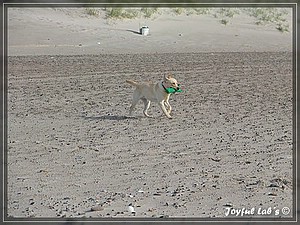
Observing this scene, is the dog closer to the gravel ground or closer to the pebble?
the gravel ground

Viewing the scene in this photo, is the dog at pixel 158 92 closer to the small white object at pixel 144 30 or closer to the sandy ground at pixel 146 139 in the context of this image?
the sandy ground at pixel 146 139

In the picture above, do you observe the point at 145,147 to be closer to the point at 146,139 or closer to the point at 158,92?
the point at 146,139

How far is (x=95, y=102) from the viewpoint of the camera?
13.7m

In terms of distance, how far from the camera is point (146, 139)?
34.1 feet

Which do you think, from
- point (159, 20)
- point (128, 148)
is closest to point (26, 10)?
point (159, 20)

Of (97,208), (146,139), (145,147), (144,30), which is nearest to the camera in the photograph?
(97,208)

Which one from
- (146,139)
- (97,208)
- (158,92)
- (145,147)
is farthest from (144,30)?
(97,208)

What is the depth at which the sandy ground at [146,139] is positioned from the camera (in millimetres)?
7480

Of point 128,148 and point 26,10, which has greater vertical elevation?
point 26,10

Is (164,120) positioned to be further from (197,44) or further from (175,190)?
(197,44)

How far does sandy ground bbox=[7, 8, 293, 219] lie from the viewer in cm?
748

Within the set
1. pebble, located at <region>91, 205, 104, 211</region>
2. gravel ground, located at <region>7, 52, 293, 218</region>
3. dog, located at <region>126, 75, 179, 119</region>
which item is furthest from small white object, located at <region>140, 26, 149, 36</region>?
pebble, located at <region>91, 205, 104, 211</region>

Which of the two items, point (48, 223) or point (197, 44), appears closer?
point (48, 223)

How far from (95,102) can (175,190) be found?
6102 mm
